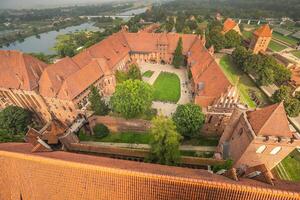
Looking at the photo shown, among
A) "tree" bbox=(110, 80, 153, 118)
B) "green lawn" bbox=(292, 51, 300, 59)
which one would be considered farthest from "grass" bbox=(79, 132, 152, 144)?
"green lawn" bbox=(292, 51, 300, 59)

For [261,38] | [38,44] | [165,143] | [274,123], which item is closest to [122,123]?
[165,143]

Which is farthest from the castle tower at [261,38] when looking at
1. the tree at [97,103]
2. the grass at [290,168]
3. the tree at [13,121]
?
the tree at [13,121]

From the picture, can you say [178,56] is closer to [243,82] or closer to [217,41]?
[217,41]

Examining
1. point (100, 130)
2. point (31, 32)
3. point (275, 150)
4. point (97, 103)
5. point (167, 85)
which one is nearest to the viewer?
point (275, 150)

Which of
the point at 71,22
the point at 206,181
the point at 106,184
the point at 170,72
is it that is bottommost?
the point at 71,22

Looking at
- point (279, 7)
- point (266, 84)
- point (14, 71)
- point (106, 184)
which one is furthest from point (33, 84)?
point (279, 7)

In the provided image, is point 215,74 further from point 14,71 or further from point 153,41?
point 14,71
